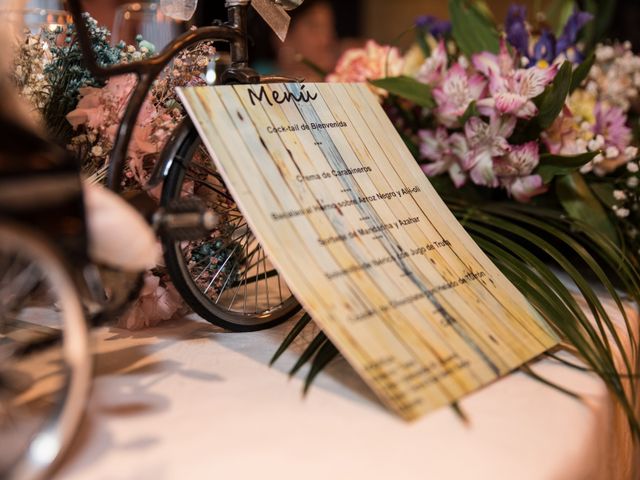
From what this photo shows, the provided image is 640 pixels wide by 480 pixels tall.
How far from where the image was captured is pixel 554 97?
0.74 m

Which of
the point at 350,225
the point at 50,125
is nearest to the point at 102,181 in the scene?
the point at 50,125

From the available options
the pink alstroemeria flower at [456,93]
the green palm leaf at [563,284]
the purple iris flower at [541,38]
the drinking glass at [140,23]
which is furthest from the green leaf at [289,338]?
the drinking glass at [140,23]

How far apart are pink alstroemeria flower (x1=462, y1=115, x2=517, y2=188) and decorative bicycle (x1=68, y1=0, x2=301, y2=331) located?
0.91 feet

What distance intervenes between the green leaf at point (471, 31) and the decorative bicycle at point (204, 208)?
420 mm

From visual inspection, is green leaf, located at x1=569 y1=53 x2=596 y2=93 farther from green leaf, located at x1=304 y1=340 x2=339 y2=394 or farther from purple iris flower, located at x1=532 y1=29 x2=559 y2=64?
green leaf, located at x1=304 y1=340 x2=339 y2=394

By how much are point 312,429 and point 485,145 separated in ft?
1.57

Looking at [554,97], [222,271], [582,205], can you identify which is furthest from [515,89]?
[222,271]

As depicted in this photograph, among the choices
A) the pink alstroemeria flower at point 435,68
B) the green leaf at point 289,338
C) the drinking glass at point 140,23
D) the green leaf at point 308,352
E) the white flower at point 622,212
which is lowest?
the drinking glass at point 140,23

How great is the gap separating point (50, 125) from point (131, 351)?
237 mm

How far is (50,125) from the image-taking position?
63 centimetres

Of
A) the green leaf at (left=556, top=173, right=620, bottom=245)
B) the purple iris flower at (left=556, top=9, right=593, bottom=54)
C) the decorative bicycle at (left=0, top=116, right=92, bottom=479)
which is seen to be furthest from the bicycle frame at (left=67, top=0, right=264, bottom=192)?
the purple iris flower at (left=556, top=9, right=593, bottom=54)

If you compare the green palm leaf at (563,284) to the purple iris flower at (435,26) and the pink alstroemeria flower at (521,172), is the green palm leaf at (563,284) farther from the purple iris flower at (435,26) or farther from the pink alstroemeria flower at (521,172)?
the purple iris flower at (435,26)

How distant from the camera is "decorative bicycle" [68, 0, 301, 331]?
49 centimetres

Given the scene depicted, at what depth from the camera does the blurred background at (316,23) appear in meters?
1.22
